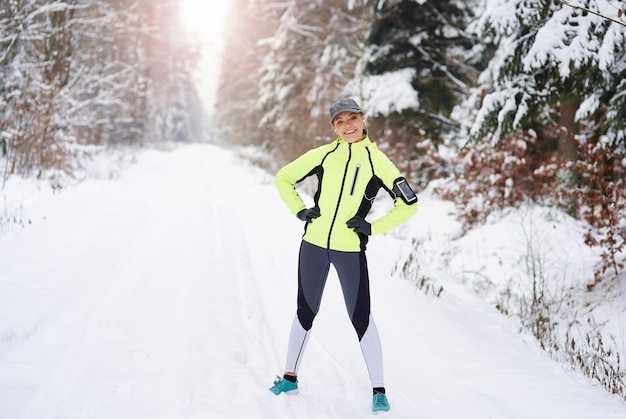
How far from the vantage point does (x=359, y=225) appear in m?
2.70

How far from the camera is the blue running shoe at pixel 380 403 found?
2.79 metres

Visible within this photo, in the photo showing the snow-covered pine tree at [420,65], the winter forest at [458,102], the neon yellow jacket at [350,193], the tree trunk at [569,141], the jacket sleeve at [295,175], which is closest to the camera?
the neon yellow jacket at [350,193]

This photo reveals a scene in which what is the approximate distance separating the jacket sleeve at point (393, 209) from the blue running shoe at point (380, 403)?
1168mm

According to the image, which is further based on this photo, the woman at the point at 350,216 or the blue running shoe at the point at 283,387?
the blue running shoe at the point at 283,387

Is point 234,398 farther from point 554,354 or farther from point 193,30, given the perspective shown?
point 193,30

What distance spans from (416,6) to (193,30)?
1422 cm

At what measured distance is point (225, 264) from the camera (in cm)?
581

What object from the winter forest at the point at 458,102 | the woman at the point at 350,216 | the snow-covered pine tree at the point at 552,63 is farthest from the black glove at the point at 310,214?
the snow-covered pine tree at the point at 552,63

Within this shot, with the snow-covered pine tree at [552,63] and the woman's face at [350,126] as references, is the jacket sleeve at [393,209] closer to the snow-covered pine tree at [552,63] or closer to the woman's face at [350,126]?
the woman's face at [350,126]

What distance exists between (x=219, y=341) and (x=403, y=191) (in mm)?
2202

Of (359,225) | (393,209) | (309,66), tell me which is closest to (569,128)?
(393,209)

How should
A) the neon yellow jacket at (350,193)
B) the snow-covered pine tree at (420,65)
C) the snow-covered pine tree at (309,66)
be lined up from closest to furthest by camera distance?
1. the neon yellow jacket at (350,193)
2. the snow-covered pine tree at (420,65)
3. the snow-covered pine tree at (309,66)

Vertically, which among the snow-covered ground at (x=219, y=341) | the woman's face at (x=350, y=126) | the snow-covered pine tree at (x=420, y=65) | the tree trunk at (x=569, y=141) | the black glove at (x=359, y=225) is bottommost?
the snow-covered ground at (x=219, y=341)

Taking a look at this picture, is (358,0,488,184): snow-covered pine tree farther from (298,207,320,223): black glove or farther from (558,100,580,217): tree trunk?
(298,207,320,223): black glove
